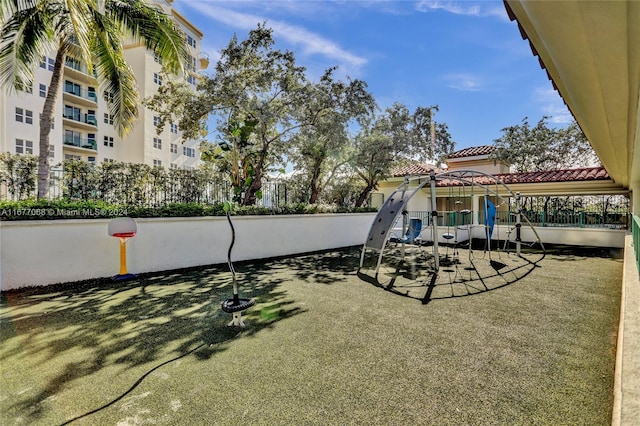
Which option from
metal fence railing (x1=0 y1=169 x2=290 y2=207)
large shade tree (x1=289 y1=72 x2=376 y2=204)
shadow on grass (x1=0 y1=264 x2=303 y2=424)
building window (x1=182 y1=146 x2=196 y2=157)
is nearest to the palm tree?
metal fence railing (x1=0 y1=169 x2=290 y2=207)

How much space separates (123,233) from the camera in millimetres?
7355

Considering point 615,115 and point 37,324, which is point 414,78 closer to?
point 615,115

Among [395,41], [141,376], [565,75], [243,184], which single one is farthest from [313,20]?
[141,376]

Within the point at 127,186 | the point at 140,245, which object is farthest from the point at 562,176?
the point at 127,186

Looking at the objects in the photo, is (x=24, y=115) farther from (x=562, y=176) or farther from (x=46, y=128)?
(x=562, y=176)

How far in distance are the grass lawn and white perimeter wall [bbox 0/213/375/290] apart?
1.84 ft

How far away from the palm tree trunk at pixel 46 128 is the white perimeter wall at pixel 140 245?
1.15 metres

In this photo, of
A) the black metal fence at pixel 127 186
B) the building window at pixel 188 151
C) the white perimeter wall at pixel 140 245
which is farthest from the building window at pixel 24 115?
the white perimeter wall at pixel 140 245

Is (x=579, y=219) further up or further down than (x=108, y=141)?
further down

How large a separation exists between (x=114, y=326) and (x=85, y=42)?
5.44 m

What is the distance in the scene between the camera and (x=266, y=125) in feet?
36.9

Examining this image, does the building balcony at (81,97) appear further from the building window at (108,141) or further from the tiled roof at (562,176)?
the tiled roof at (562,176)

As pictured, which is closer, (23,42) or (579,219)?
(23,42)

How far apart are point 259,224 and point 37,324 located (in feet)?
22.7
